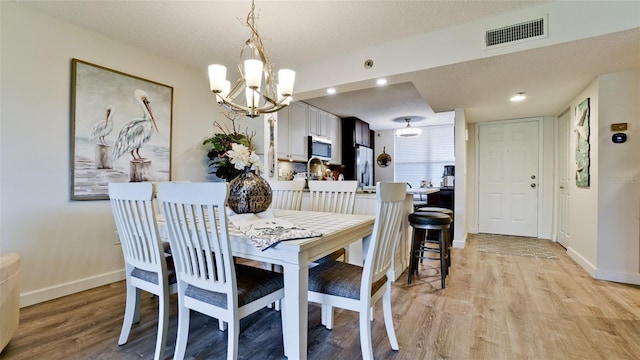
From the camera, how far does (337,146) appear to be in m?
6.30

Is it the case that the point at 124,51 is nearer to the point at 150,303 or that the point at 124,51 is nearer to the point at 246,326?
the point at 150,303

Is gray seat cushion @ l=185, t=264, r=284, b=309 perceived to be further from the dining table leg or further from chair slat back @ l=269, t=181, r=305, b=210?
chair slat back @ l=269, t=181, r=305, b=210

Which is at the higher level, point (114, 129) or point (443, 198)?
point (114, 129)

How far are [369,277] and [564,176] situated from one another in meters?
4.59

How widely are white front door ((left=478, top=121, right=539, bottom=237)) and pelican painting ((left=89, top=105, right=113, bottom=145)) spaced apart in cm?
548

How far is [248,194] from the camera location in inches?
71.1

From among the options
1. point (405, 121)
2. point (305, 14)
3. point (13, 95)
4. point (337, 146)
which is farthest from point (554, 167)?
point (13, 95)

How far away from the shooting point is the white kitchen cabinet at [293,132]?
466cm

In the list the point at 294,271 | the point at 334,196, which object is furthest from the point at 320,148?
the point at 294,271

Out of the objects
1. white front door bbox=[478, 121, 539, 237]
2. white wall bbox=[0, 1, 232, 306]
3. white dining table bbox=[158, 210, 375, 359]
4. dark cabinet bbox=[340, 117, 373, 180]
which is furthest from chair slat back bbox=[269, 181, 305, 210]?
white front door bbox=[478, 121, 539, 237]

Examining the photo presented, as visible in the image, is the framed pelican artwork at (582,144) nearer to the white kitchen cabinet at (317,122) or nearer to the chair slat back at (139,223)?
the white kitchen cabinet at (317,122)

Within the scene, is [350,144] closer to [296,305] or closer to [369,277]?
[369,277]

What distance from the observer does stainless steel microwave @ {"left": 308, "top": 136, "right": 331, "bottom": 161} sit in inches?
204

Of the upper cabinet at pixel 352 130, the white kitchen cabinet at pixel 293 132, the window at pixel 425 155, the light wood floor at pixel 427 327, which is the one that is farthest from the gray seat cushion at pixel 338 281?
the window at pixel 425 155
